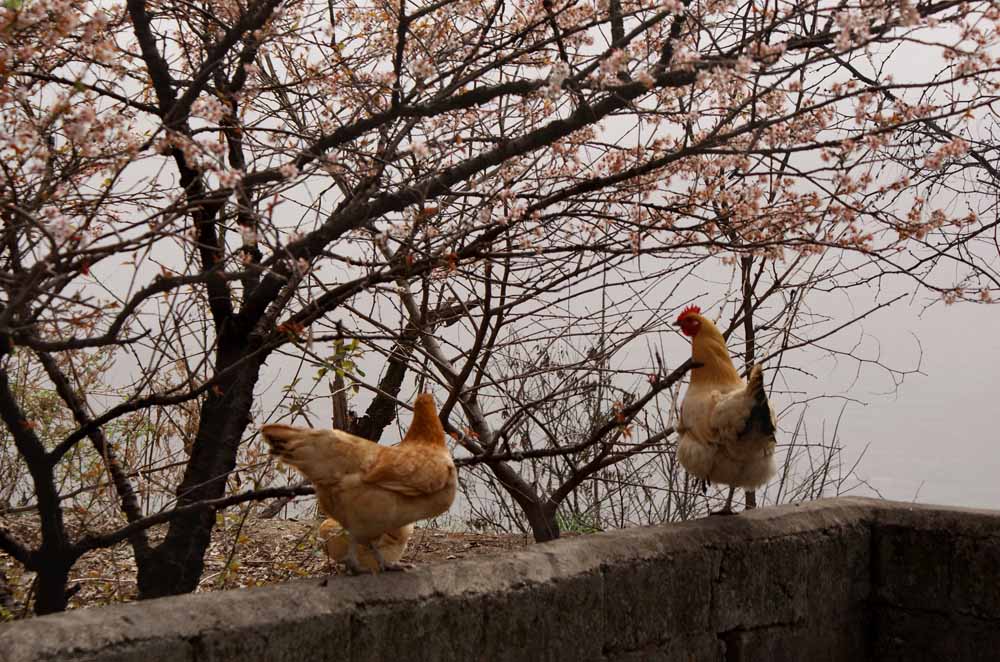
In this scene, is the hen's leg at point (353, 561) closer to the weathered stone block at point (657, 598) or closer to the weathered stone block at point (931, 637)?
the weathered stone block at point (657, 598)

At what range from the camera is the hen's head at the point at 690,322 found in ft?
12.8

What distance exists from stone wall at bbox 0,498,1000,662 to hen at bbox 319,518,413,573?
29 cm

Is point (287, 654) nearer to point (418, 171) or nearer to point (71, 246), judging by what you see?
point (71, 246)

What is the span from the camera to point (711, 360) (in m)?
3.80

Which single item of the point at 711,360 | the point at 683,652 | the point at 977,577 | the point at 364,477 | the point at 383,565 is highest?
the point at 711,360

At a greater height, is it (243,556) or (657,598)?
(243,556)

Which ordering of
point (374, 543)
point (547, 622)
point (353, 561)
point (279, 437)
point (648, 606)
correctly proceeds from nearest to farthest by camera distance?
1. point (279, 437)
2. point (353, 561)
3. point (374, 543)
4. point (547, 622)
5. point (648, 606)

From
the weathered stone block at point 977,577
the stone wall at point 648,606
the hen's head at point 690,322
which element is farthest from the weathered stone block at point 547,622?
the weathered stone block at point 977,577

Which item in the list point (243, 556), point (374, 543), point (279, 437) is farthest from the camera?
point (243, 556)

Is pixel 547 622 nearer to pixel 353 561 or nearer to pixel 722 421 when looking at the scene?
pixel 353 561

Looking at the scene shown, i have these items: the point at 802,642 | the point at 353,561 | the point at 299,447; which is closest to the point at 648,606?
the point at 802,642

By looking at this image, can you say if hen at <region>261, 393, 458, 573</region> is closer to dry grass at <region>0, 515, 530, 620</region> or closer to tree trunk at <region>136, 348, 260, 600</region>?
tree trunk at <region>136, 348, 260, 600</region>

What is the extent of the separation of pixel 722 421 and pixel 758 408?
148 mm

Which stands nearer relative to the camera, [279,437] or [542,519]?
[279,437]
